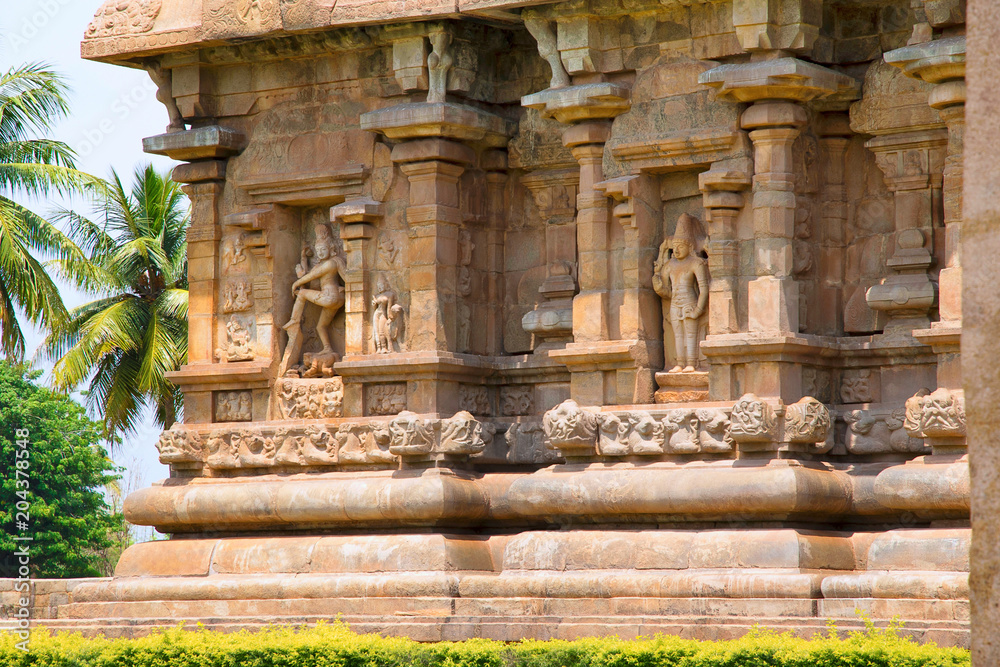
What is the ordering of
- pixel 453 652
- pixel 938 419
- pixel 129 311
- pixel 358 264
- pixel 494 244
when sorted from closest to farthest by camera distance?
pixel 453 652 < pixel 938 419 < pixel 358 264 < pixel 494 244 < pixel 129 311

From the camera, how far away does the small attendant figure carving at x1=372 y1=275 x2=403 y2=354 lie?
56.1ft

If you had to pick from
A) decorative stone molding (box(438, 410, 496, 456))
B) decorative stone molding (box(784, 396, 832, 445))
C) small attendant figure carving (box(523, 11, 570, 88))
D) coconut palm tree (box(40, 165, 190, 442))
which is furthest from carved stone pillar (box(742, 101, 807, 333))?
coconut palm tree (box(40, 165, 190, 442))

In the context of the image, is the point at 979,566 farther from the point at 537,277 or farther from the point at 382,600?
the point at 537,277

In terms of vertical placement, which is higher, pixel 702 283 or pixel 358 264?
pixel 358 264

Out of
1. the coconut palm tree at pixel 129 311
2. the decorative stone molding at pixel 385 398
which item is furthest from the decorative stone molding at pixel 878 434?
the coconut palm tree at pixel 129 311

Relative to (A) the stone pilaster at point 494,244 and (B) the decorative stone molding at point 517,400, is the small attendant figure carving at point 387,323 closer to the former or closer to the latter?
(A) the stone pilaster at point 494,244

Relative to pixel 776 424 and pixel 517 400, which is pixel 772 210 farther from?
pixel 517 400

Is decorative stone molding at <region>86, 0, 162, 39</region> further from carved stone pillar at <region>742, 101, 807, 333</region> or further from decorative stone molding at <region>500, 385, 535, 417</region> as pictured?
Answer: carved stone pillar at <region>742, 101, 807, 333</region>

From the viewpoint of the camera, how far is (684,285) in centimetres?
1577

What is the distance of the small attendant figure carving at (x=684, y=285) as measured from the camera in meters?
15.7

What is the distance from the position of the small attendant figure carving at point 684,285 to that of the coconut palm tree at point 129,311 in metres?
12.5

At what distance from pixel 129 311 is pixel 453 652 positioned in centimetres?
1576

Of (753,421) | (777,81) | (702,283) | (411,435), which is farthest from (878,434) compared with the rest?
(411,435)

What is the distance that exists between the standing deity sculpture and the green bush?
12.3 feet
